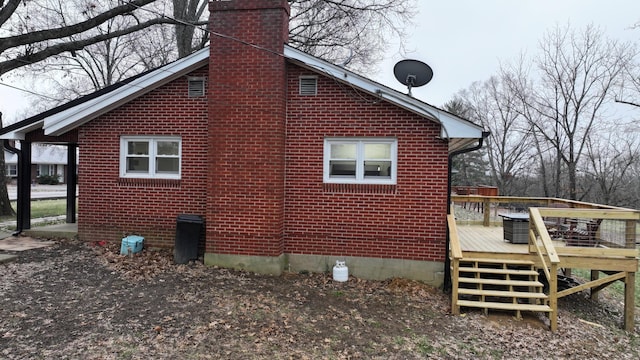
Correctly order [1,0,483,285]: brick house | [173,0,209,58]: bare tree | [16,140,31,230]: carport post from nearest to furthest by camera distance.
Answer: [1,0,483,285]: brick house < [16,140,31,230]: carport post < [173,0,209,58]: bare tree

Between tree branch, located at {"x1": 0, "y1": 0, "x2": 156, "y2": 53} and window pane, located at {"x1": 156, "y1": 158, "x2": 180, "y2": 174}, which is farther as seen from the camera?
tree branch, located at {"x1": 0, "y1": 0, "x2": 156, "y2": 53}

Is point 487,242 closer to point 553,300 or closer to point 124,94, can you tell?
point 553,300

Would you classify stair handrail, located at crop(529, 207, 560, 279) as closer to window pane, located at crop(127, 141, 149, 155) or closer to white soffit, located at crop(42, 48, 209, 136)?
white soffit, located at crop(42, 48, 209, 136)

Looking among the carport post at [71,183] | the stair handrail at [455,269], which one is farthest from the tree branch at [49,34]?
the stair handrail at [455,269]

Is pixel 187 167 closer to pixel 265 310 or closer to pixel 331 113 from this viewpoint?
pixel 331 113

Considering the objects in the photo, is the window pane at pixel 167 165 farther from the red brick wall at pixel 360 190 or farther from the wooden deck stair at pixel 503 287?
the wooden deck stair at pixel 503 287

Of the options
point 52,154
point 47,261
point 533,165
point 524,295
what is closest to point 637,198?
point 533,165

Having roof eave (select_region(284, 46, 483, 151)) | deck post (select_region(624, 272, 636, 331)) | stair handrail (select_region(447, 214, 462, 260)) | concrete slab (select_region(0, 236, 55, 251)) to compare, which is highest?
roof eave (select_region(284, 46, 483, 151))

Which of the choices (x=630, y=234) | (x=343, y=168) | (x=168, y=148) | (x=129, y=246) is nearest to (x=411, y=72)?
(x=343, y=168)

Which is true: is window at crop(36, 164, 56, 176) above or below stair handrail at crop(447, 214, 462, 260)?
above

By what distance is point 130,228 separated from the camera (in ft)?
30.3

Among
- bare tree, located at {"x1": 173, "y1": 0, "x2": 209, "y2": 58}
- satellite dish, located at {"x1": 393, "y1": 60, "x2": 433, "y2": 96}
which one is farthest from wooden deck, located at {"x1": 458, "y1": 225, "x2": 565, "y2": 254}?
bare tree, located at {"x1": 173, "y1": 0, "x2": 209, "y2": 58}

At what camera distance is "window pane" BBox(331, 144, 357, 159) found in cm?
838

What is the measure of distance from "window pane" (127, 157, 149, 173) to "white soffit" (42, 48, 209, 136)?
1.21 m
